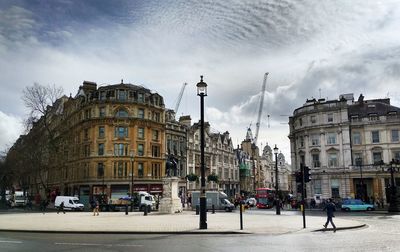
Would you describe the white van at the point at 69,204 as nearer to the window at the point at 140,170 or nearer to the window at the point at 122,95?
the window at the point at 140,170

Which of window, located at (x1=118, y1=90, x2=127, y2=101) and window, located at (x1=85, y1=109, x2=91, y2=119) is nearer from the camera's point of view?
window, located at (x1=118, y1=90, x2=127, y2=101)

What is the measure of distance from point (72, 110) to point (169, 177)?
134ft

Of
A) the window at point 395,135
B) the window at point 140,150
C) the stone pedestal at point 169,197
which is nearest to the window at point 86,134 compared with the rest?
the window at point 140,150

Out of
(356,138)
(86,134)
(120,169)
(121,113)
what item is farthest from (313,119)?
(86,134)

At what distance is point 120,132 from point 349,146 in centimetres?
3772

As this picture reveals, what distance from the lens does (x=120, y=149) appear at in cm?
6344

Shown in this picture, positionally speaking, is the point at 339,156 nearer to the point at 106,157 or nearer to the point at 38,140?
the point at 106,157

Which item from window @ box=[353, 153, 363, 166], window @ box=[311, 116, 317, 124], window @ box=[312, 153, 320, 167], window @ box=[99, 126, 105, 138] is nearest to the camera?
window @ box=[353, 153, 363, 166]

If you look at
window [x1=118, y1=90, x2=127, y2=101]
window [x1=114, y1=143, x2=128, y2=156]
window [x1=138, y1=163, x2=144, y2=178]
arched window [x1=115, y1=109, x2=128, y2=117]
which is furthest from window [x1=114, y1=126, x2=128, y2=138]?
window [x1=138, y1=163, x2=144, y2=178]

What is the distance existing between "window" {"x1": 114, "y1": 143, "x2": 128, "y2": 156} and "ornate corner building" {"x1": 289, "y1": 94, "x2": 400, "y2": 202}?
3042cm

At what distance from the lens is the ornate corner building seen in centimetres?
6197

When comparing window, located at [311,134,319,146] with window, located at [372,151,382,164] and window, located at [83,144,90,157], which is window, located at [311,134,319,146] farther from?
window, located at [83,144,90,157]

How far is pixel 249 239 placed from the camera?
52.2 feet

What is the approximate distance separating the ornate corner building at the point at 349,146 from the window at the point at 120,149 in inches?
1198
